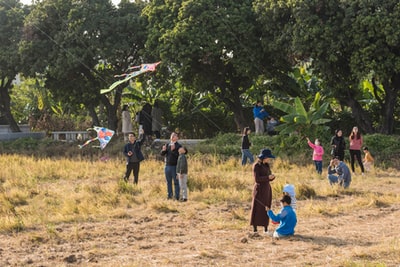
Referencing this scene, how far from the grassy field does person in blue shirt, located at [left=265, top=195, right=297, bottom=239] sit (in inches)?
6.6

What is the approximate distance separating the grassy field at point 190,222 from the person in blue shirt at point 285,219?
17cm

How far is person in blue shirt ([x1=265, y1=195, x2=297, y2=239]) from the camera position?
9258 millimetres

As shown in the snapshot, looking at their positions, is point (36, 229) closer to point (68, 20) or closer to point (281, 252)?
point (281, 252)

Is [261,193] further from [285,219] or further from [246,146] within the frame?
[246,146]

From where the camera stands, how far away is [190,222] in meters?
10.7

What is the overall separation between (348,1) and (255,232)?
13107 mm

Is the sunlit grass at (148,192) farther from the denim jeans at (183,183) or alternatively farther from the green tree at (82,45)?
the green tree at (82,45)

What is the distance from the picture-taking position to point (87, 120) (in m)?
32.8

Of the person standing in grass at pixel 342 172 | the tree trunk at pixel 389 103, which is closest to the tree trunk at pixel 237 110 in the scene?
the tree trunk at pixel 389 103

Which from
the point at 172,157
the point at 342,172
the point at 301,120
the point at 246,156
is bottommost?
the point at 342,172

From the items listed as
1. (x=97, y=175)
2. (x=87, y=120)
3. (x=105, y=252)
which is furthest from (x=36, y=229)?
(x=87, y=120)

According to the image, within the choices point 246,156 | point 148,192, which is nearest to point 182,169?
point 148,192

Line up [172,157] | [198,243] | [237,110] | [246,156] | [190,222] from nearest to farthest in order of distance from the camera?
[198,243] → [190,222] → [172,157] → [246,156] → [237,110]

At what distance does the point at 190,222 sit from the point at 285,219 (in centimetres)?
212
